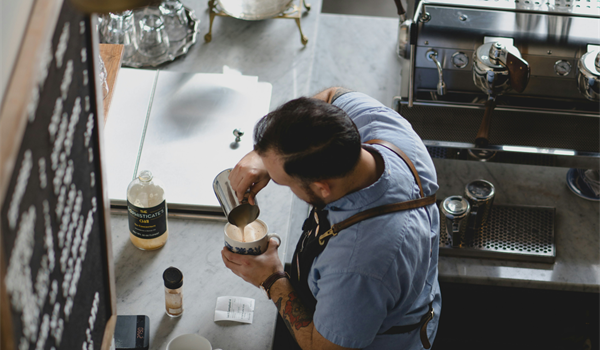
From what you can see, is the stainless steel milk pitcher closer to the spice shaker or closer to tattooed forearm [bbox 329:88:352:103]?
the spice shaker

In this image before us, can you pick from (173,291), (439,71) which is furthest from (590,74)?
(173,291)

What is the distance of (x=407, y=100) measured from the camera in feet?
6.58

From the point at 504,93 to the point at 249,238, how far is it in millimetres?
952

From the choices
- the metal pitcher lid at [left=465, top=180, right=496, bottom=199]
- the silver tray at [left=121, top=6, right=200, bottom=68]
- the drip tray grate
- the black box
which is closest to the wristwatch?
the black box

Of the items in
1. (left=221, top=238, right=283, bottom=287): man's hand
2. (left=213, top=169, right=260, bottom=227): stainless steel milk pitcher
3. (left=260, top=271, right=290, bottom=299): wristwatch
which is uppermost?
(left=213, top=169, right=260, bottom=227): stainless steel milk pitcher

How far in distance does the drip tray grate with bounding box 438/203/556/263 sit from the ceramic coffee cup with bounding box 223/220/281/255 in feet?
2.26

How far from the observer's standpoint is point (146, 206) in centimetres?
161

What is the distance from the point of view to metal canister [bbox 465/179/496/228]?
1924 millimetres

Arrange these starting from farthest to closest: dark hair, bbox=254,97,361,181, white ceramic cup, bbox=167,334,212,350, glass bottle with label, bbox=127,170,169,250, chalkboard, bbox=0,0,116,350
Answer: glass bottle with label, bbox=127,170,169,250, white ceramic cup, bbox=167,334,212,350, dark hair, bbox=254,97,361,181, chalkboard, bbox=0,0,116,350

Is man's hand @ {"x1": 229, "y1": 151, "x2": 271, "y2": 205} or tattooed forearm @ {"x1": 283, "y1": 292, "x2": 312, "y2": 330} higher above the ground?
man's hand @ {"x1": 229, "y1": 151, "x2": 271, "y2": 205}

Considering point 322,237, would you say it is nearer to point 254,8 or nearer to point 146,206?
point 146,206

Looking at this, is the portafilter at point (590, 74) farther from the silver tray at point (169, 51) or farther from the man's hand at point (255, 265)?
the silver tray at point (169, 51)

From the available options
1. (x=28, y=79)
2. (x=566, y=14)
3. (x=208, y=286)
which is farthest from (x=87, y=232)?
(x=566, y=14)

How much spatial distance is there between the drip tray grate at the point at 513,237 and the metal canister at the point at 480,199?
2cm
